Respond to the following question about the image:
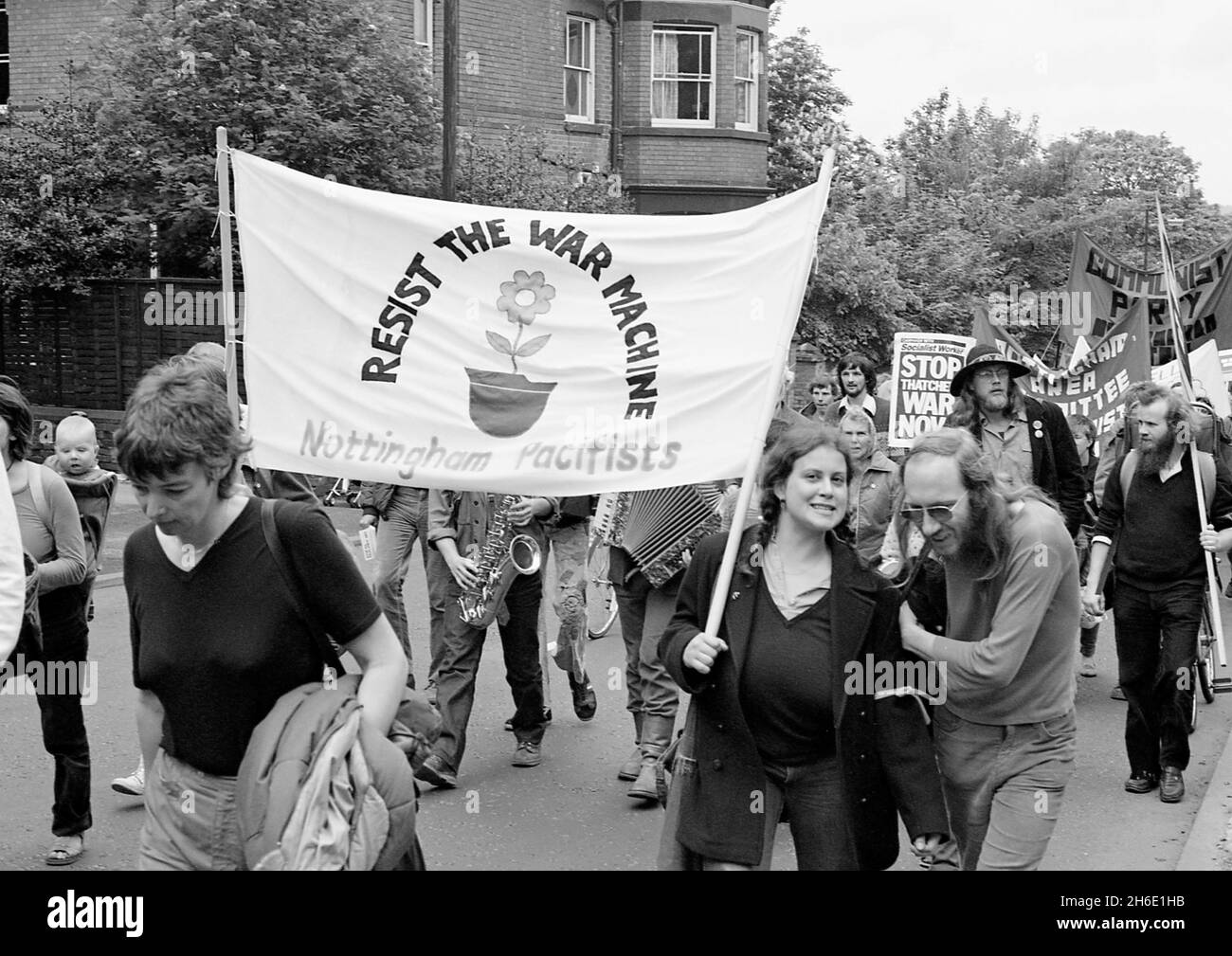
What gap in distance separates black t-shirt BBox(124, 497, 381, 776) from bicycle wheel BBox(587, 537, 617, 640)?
19.3 ft

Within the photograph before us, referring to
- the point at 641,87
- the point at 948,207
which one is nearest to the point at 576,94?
the point at 641,87

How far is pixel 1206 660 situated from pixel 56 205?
1445 centimetres

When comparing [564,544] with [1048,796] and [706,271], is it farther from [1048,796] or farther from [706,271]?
[1048,796]

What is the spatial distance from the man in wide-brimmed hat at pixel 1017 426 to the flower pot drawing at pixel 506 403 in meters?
3.13

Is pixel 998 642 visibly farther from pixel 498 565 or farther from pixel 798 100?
pixel 798 100

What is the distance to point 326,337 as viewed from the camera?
4949 mm

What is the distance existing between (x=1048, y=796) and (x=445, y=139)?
14.3 m

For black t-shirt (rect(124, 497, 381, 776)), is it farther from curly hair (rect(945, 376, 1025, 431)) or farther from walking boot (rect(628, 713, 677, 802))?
curly hair (rect(945, 376, 1025, 431))

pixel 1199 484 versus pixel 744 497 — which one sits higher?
pixel 744 497

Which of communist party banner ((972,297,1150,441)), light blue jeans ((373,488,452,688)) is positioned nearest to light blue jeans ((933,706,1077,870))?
light blue jeans ((373,488,452,688))

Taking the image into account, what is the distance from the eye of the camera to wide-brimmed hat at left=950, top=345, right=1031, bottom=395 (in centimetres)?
737

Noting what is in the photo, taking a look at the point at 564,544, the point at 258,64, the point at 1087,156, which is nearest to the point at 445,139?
the point at 258,64

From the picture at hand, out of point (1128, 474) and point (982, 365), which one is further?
point (982, 365)

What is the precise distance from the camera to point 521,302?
5.14 meters
